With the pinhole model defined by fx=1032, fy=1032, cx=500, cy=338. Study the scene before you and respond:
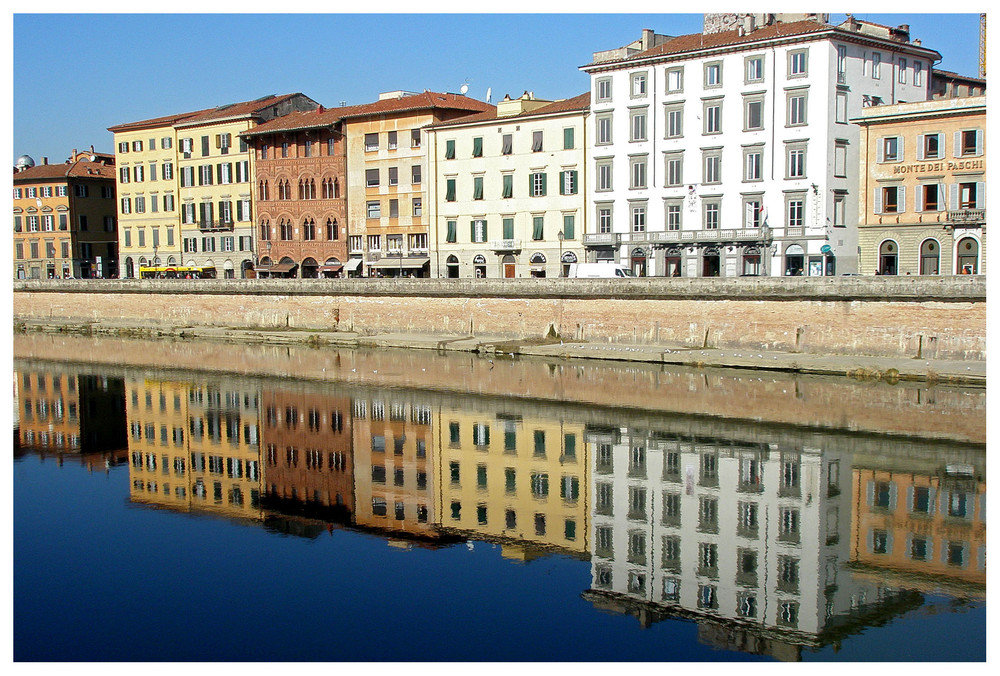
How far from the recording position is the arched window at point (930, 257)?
147ft

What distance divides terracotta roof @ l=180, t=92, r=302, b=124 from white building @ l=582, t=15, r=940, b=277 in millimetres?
28517

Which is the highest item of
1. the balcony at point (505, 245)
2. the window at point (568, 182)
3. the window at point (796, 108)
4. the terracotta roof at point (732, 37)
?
the terracotta roof at point (732, 37)

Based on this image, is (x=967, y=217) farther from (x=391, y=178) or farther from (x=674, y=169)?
(x=391, y=178)

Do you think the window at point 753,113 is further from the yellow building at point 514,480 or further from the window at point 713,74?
the yellow building at point 514,480

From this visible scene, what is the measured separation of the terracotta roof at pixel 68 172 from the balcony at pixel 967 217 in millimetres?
67454

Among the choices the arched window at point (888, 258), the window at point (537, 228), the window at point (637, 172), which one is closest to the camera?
the arched window at point (888, 258)

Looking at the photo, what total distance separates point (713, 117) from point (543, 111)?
1069 centimetres

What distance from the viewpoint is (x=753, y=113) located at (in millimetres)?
49625

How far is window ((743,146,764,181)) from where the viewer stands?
49625 millimetres

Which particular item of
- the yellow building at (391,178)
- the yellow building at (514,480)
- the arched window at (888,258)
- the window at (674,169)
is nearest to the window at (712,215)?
the window at (674,169)

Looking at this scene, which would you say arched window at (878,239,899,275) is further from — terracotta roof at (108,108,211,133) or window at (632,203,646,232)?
terracotta roof at (108,108,211,133)

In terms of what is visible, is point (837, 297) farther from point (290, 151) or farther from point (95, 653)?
point (290, 151)

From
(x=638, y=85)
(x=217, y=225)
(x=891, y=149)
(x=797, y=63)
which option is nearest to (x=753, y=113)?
(x=797, y=63)

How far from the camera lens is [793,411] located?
30.2m
